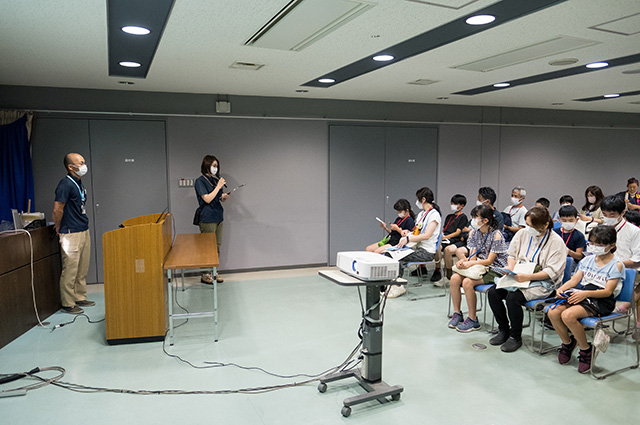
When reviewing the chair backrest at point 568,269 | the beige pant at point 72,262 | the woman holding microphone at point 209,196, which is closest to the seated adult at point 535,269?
the chair backrest at point 568,269

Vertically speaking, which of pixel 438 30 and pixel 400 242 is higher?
pixel 438 30

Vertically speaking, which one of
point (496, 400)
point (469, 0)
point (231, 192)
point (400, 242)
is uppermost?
point (469, 0)

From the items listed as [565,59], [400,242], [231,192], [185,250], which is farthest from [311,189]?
[565,59]

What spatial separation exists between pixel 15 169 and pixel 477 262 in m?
5.33

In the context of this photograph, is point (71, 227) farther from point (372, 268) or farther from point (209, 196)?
point (372, 268)

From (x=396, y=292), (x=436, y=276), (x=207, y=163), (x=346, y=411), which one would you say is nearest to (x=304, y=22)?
(x=346, y=411)

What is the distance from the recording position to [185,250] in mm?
4328

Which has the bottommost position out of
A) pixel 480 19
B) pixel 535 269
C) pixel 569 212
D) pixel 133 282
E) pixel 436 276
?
pixel 436 276

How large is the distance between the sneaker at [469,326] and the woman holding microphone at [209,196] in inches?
121

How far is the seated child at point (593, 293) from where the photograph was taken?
3232 millimetres

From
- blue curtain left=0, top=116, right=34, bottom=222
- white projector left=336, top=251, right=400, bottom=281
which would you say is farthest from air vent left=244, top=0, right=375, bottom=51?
blue curtain left=0, top=116, right=34, bottom=222

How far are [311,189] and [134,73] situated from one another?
2932mm

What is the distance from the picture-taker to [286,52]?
154 inches

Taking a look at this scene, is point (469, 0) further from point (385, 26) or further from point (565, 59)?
point (565, 59)
